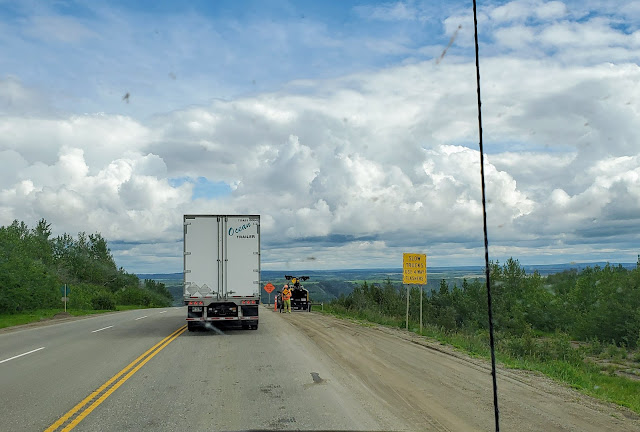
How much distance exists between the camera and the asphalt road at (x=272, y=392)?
24.4 ft

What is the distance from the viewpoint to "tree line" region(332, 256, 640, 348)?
146 ft

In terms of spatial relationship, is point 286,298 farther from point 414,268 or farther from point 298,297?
point 414,268

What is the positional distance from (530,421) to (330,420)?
2.83m

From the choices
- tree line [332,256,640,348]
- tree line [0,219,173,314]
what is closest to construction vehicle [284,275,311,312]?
tree line [332,256,640,348]

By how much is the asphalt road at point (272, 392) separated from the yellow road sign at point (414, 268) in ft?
17.3

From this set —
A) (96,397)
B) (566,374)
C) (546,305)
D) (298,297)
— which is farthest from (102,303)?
(566,374)

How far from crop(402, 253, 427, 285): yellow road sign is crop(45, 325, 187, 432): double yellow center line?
10.4 metres

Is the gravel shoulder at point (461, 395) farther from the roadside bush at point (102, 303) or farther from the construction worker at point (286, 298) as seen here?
the roadside bush at point (102, 303)

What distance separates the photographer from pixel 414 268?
2156 centimetres

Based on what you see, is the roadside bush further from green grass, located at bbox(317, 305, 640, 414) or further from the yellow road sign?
the yellow road sign

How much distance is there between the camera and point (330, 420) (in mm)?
7398

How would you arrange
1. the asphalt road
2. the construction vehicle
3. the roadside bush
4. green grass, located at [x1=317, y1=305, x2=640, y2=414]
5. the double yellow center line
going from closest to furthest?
the double yellow center line < the asphalt road < green grass, located at [x1=317, y1=305, x2=640, y2=414] < the construction vehicle < the roadside bush

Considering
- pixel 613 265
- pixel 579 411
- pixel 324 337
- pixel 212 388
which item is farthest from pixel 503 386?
pixel 613 265

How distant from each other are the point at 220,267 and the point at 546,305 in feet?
171
